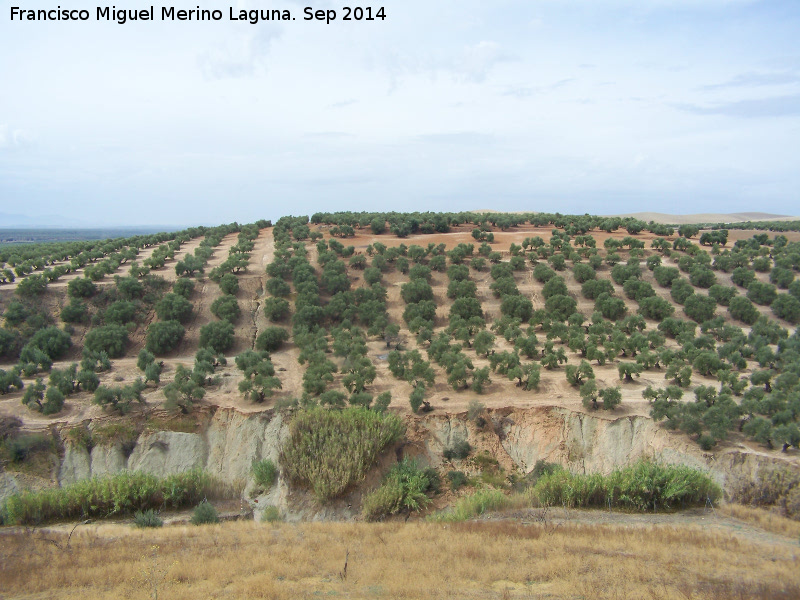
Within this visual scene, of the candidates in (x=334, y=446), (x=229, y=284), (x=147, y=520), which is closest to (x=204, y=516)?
(x=147, y=520)

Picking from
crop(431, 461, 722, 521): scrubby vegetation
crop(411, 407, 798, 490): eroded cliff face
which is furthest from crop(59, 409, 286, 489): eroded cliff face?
crop(431, 461, 722, 521): scrubby vegetation

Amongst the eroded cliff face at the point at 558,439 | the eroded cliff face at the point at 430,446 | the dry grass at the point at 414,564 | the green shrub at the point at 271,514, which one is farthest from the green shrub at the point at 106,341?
the eroded cliff face at the point at 558,439

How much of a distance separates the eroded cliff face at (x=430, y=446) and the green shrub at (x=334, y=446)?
824 millimetres

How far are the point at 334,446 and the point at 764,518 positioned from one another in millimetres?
13214

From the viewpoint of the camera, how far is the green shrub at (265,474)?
20.5 m

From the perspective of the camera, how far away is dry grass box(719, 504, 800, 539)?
12.8 meters

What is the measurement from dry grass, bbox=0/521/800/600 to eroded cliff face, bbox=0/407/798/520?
6680 mm

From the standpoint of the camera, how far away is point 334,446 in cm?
1914

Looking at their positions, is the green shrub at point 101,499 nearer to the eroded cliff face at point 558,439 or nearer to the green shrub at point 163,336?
the eroded cliff face at point 558,439

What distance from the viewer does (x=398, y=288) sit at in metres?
39.7

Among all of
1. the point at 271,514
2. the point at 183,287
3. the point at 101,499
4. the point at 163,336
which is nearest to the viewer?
the point at 101,499

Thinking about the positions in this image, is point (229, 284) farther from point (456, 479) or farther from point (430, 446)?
point (456, 479)

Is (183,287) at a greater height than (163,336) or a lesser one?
greater

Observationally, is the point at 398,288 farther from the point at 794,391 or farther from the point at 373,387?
the point at 794,391
